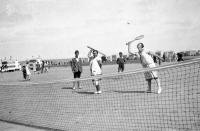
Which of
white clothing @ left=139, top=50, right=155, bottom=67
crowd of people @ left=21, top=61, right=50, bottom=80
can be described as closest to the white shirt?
white clothing @ left=139, top=50, right=155, bottom=67

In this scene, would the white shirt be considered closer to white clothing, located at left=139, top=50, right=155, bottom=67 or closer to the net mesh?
white clothing, located at left=139, top=50, right=155, bottom=67

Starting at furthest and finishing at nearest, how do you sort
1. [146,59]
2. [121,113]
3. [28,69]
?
[28,69] < [146,59] < [121,113]

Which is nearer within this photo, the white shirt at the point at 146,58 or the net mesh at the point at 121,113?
the net mesh at the point at 121,113

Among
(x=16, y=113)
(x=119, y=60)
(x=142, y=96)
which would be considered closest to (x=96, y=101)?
(x=142, y=96)

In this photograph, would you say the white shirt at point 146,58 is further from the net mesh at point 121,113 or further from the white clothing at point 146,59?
the net mesh at point 121,113

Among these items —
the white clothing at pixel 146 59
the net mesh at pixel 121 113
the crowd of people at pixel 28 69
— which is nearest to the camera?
the net mesh at pixel 121 113

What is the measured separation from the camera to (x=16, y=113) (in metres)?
8.06

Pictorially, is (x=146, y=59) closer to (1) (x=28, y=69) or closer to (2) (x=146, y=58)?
(2) (x=146, y=58)

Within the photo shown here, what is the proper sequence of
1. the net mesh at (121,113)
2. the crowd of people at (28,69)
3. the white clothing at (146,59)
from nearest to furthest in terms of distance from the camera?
the net mesh at (121,113)
the white clothing at (146,59)
the crowd of people at (28,69)

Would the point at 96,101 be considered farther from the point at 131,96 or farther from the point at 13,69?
the point at 13,69

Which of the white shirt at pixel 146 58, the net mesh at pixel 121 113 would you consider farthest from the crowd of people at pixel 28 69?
the white shirt at pixel 146 58

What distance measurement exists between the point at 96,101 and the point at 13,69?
59.6 m

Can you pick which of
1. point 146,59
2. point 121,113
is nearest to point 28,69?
point 146,59

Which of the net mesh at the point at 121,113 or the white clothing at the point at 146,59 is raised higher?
the white clothing at the point at 146,59
